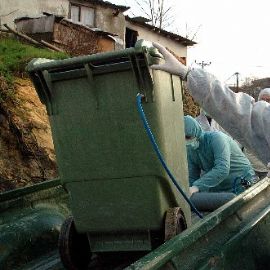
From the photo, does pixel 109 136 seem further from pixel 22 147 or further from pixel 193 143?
pixel 22 147

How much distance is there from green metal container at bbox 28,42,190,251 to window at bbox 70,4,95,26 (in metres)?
21.9

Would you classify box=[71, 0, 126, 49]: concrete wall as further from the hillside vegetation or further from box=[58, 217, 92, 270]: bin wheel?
box=[58, 217, 92, 270]: bin wheel

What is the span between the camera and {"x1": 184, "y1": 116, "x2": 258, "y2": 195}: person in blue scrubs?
436 centimetres

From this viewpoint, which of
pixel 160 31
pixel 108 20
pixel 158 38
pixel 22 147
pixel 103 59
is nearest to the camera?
pixel 103 59

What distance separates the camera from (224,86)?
2422 millimetres

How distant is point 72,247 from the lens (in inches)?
129

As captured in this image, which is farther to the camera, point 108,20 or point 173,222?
point 108,20

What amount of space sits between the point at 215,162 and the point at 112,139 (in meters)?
1.82

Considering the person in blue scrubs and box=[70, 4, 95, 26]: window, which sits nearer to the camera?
the person in blue scrubs

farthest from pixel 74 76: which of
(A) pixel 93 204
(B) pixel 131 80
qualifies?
(A) pixel 93 204

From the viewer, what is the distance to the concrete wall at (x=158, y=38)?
2763 centimetres

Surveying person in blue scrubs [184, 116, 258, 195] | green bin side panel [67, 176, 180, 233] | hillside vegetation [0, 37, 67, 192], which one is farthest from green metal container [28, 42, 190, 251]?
hillside vegetation [0, 37, 67, 192]

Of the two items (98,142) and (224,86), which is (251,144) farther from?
(98,142)

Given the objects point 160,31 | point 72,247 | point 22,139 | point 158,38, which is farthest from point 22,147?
point 158,38
